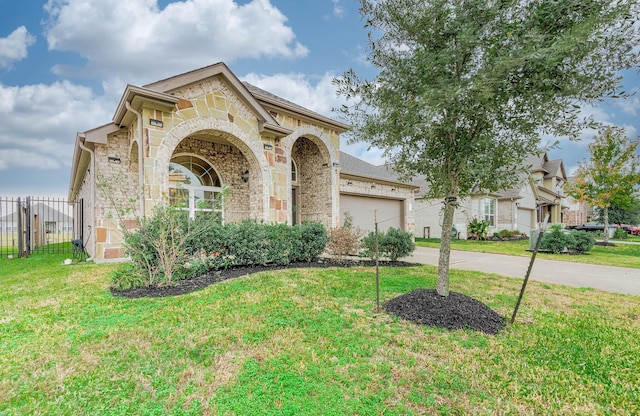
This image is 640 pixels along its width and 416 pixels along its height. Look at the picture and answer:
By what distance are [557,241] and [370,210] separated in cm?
848

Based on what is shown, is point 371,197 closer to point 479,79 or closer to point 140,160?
point 140,160

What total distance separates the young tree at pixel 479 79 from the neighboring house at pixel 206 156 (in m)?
4.17

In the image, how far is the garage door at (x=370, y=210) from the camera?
14.5m

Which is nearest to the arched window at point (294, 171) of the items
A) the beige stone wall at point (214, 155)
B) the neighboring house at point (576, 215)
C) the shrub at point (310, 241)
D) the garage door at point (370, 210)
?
the beige stone wall at point (214, 155)

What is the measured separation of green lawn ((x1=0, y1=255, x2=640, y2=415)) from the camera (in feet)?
7.75

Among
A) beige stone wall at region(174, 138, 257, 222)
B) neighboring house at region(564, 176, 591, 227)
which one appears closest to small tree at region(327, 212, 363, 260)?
beige stone wall at region(174, 138, 257, 222)

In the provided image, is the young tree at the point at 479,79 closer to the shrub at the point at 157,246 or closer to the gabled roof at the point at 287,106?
the shrub at the point at 157,246

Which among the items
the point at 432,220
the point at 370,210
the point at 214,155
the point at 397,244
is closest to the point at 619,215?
the point at 432,220

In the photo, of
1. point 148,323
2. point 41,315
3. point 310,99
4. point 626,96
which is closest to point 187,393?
point 148,323

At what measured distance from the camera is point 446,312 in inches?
163

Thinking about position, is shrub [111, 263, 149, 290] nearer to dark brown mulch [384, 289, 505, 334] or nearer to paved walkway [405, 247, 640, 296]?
dark brown mulch [384, 289, 505, 334]

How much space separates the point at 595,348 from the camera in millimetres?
3373

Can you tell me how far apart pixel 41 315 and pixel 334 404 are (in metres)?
4.68

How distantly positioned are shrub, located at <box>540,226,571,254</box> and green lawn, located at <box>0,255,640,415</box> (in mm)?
9635
